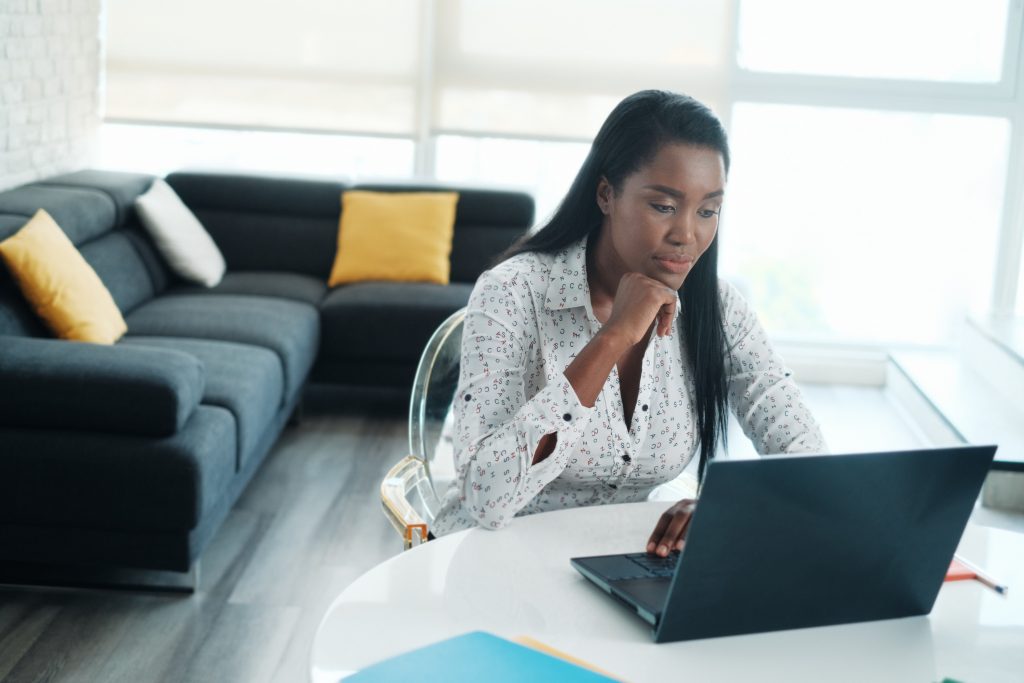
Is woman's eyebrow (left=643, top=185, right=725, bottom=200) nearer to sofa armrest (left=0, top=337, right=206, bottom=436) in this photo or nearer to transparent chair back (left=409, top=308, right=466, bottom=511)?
transparent chair back (left=409, top=308, right=466, bottom=511)

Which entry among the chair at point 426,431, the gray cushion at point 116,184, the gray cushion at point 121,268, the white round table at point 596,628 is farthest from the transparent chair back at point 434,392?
the gray cushion at point 116,184

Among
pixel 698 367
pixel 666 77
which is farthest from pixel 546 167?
pixel 698 367

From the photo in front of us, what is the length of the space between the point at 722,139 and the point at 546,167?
13.2ft

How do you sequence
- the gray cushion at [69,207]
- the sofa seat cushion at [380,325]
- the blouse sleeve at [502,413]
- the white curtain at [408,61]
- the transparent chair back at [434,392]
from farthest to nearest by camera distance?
the white curtain at [408,61], the sofa seat cushion at [380,325], the gray cushion at [69,207], the transparent chair back at [434,392], the blouse sleeve at [502,413]

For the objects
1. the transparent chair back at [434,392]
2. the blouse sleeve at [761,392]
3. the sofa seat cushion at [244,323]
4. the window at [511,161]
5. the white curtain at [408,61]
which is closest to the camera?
the blouse sleeve at [761,392]

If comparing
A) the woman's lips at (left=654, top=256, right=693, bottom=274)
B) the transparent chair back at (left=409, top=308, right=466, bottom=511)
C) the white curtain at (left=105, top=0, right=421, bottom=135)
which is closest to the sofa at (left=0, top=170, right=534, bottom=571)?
the white curtain at (left=105, top=0, right=421, bottom=135)

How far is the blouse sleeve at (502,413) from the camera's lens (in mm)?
1521

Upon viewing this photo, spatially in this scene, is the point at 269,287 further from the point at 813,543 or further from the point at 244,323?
the point at 813,543

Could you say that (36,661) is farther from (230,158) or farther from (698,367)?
(230,158)

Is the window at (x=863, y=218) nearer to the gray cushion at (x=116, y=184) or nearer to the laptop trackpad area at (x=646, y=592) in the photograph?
the gray cushion at (x=116, y=184)

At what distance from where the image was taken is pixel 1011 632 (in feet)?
4.21

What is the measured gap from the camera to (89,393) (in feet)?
8.92

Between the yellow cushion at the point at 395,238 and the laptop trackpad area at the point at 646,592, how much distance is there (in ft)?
11.4

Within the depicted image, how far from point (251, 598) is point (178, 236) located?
2006 millimetres
